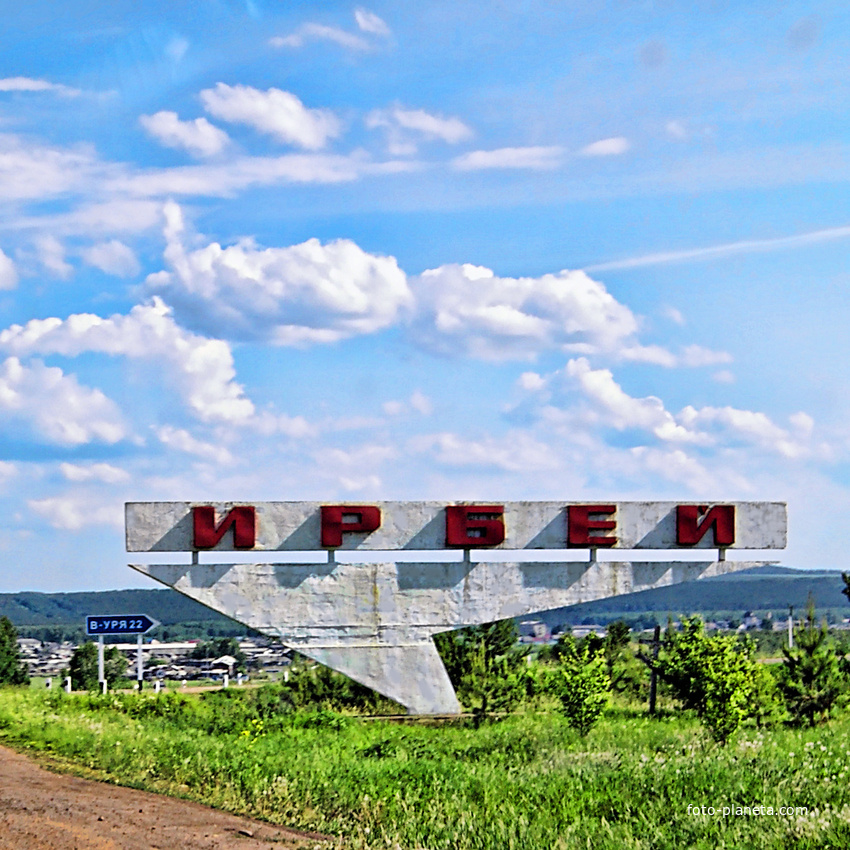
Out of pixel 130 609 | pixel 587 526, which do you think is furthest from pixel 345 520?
pixel 130 609

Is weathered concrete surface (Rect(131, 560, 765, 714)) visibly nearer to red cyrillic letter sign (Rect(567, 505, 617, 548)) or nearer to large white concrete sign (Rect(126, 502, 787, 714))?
large white concrete sign (Rect(126, 502, 787, 714))

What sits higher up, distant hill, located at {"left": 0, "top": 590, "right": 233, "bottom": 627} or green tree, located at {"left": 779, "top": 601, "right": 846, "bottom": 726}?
green tree, located at {"left": 779, "top": 601, "right": 846, "bottom": 726}

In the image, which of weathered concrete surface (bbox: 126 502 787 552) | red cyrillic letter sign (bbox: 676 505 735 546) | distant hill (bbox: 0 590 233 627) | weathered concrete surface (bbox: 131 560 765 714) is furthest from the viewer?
distant hill (bbox: 0 590 233 627)

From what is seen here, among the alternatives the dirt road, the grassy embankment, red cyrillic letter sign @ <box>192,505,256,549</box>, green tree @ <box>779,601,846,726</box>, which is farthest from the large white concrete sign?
the dirt road

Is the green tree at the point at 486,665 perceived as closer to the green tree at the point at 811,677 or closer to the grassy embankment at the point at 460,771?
the grassy embankment at the point at 460,771

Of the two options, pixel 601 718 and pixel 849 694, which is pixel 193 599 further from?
pixel 849 694

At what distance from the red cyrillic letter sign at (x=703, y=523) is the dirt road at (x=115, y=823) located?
15.7 m

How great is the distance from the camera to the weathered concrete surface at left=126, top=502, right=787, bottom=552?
88.5ft

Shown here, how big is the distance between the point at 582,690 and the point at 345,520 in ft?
22.4

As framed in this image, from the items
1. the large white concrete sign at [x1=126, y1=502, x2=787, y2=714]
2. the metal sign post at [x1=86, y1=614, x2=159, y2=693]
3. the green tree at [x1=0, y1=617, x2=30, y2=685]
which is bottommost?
the green tree at [x1=0, y1=617, x2=30, y2=685]

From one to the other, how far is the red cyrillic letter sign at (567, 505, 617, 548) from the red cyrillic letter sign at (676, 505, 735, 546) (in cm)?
180

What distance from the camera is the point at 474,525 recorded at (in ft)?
91.4

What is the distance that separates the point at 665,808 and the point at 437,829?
10.4ft

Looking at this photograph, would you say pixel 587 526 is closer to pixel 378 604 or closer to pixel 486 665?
pixel 486 665
